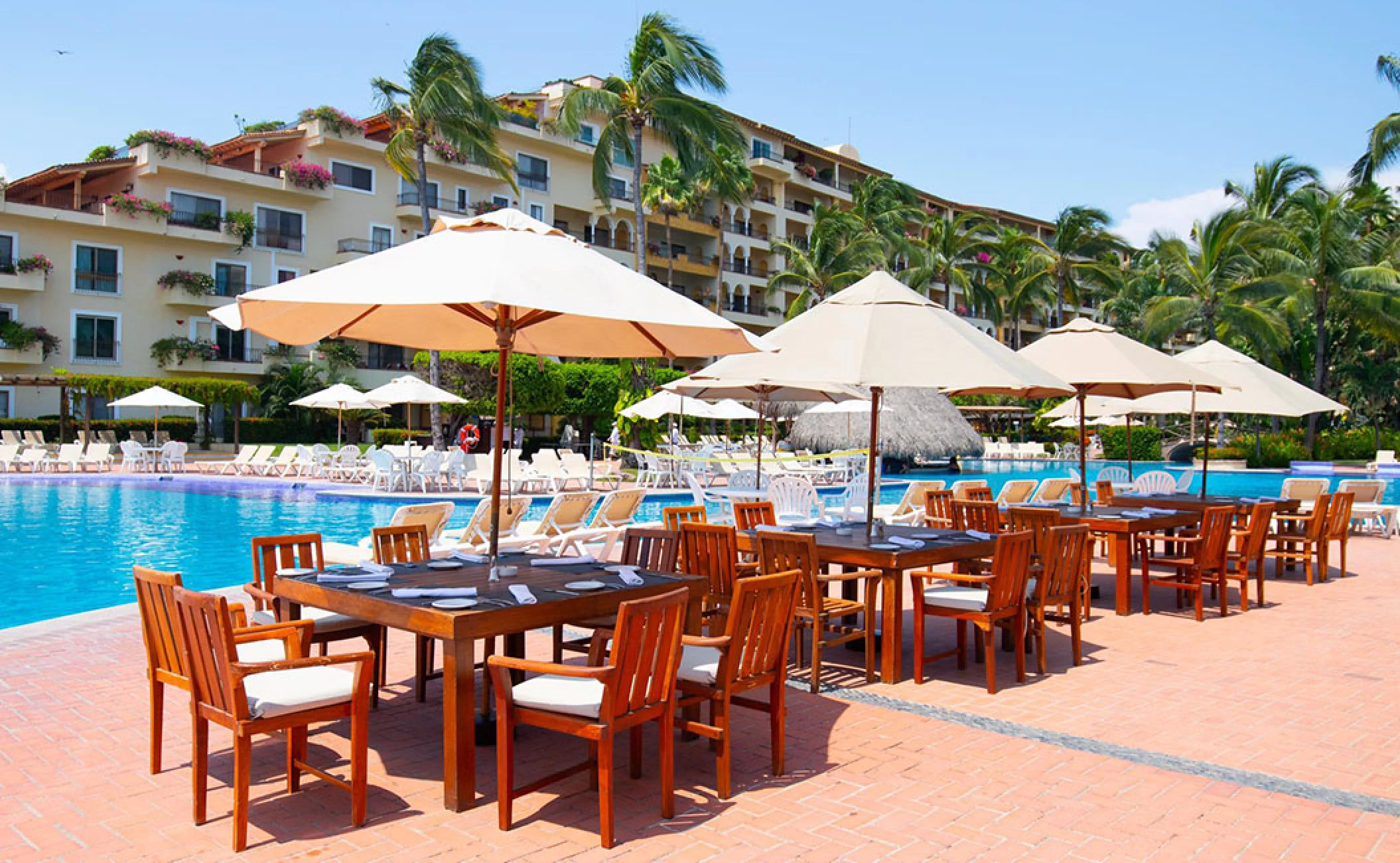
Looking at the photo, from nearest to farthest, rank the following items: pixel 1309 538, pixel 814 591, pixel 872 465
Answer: pixel 814 591 → pixel 872 465 → pixel 1309 538

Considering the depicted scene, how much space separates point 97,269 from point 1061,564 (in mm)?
38139

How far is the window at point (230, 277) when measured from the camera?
1513 inches

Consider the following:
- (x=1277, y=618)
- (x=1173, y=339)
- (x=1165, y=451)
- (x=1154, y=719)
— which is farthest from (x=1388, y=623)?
(x=1173, y=339)

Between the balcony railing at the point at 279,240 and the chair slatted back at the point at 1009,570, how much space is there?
127 feet

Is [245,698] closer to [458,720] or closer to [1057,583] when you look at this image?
[458,720]

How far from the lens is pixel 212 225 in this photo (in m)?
37.5

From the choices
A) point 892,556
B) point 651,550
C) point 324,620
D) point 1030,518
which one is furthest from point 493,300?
point 1030,518

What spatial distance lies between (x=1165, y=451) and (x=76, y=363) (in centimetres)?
3940

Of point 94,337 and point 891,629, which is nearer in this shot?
point 891,629

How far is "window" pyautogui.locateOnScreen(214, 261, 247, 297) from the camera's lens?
38438mm

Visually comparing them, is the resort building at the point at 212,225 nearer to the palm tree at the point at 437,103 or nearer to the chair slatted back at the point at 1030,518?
the palm tree at the point at 437,103

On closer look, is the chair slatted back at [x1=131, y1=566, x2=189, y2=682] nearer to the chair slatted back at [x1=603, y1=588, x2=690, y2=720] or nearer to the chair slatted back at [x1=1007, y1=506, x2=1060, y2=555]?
the chair slatted back at [x1=603, y1=588, x2=690, y2=720]

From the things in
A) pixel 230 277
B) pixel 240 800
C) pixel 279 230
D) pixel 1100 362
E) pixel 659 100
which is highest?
pixel 659 100

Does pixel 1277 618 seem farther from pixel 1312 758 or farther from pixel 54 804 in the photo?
pixel 54 804
